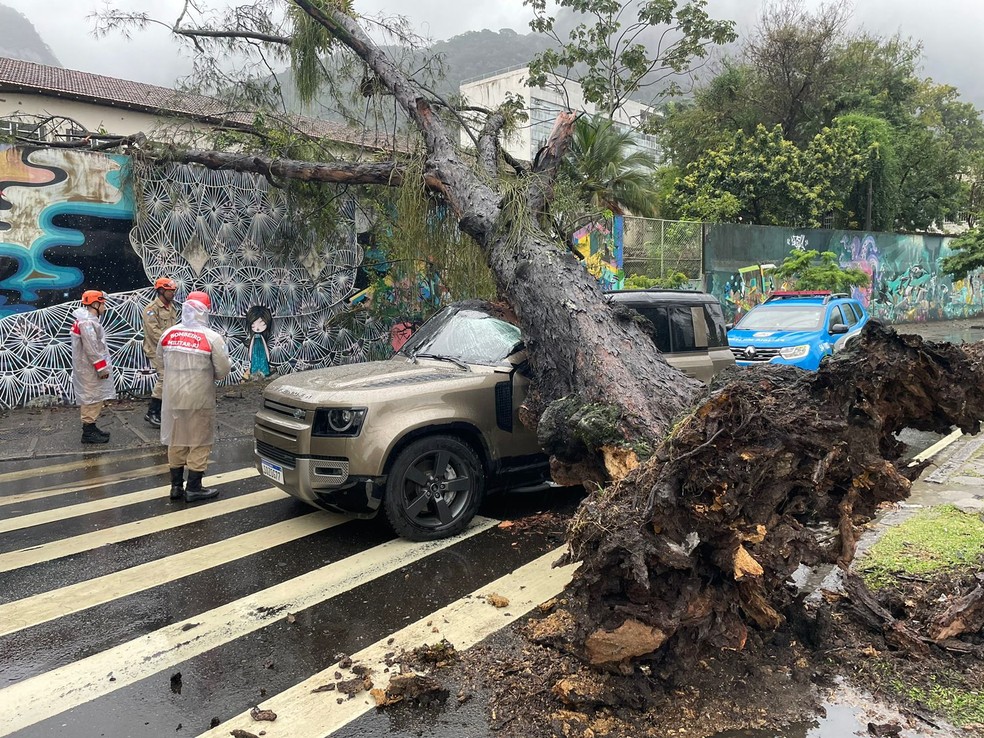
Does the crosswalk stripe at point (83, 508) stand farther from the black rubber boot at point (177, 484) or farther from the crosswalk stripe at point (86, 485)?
the crosswalk stripe at point (86, 485)

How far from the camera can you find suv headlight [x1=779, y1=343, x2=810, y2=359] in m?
10.9

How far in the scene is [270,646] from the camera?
3549 mm

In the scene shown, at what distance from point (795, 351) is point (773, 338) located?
0.50m

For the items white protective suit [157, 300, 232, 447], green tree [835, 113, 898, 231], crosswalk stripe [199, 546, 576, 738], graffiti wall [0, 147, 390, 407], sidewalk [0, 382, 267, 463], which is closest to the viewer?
crosswalk stripe [199, 546, 576, 738]

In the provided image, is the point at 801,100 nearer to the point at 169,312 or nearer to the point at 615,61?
the point at 615,61

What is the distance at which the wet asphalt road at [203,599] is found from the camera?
10.00 feet

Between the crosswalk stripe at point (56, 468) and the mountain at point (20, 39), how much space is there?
18645cm

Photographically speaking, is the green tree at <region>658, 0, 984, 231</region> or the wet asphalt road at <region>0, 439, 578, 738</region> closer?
the wet asphalt road at <region>0, 439, 578, 738</region>

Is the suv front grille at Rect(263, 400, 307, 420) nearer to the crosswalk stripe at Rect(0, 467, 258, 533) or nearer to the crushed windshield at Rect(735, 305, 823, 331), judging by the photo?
the crosswalk stripe at Rect(0, 467, 258, 533)

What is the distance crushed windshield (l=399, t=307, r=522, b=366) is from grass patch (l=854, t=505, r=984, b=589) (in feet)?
9.72

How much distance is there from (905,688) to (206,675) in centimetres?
325

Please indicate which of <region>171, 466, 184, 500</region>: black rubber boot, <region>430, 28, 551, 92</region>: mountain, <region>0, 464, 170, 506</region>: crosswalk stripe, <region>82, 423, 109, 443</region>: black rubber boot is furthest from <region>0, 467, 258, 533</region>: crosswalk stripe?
<region>430, 28, 551, 92</region>: mountain

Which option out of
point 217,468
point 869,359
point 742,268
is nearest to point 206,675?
point 869,359

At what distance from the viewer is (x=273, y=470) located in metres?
5.11
